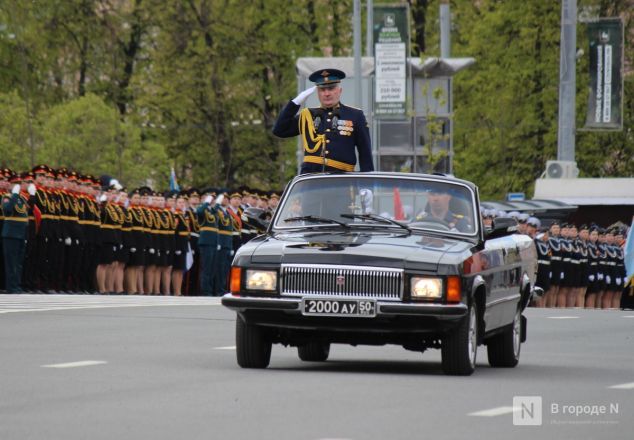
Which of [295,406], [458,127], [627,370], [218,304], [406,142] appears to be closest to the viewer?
[295,406]

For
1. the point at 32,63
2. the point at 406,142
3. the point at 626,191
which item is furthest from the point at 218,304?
the point at 32,63

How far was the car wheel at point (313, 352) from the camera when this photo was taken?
15305 mm

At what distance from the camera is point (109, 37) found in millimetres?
64188

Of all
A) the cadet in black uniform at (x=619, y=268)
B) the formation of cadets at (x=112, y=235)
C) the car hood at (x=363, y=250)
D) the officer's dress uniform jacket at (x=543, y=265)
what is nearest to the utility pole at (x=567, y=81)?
the cadet in black uniform at (x=619, y=268)

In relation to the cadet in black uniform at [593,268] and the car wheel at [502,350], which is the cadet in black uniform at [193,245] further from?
the car wheel at [502,350]

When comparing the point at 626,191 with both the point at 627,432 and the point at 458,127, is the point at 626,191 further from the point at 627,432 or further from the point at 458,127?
the point at 627,432

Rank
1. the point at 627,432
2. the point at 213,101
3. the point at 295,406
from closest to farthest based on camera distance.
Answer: the point at 627,432 < the point at 295,406 < the point at 213,101

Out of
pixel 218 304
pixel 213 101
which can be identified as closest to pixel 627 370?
pixel 218 304

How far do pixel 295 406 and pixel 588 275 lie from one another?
111 feet

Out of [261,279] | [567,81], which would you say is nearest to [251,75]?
[567,81]

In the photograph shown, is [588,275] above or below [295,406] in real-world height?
below

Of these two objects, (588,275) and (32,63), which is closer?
(588,275)

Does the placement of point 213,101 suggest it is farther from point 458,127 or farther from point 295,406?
point 295,406

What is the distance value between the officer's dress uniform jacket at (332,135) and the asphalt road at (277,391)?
1.78m
